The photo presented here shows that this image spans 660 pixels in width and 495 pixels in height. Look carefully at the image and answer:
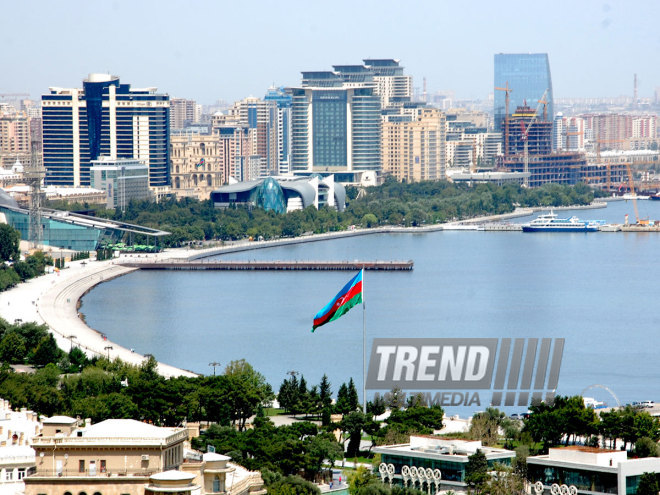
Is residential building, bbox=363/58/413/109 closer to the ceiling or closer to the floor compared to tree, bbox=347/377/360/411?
closer to the ceiling

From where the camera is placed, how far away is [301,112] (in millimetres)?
77375

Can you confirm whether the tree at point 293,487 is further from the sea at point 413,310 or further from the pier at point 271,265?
the pier at point 271,265

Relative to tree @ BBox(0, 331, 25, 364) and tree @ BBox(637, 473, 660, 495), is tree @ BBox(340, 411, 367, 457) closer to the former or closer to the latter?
tree @ BBox(637, 473, 660, 495)

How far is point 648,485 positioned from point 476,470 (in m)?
1.61

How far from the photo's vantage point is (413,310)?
3425 centimetres

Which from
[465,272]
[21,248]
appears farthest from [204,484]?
[21,248]

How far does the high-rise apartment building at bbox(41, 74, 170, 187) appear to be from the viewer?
67000mm

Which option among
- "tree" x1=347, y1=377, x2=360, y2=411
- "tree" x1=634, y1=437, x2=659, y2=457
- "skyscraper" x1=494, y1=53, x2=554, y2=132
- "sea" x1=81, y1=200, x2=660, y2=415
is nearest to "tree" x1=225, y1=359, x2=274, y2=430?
"tree" x1=347, y1=377, x2=360, y2=411

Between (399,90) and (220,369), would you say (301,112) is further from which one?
(220,369)

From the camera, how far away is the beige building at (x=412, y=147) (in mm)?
80188

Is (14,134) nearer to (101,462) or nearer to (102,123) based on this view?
(102,123)

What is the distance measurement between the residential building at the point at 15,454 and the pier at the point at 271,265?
30.3 m

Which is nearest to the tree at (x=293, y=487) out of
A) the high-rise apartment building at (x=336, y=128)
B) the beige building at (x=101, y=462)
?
the beige building at (x=101, y=462)

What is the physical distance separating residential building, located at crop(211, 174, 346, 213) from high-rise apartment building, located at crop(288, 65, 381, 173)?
11.4m
